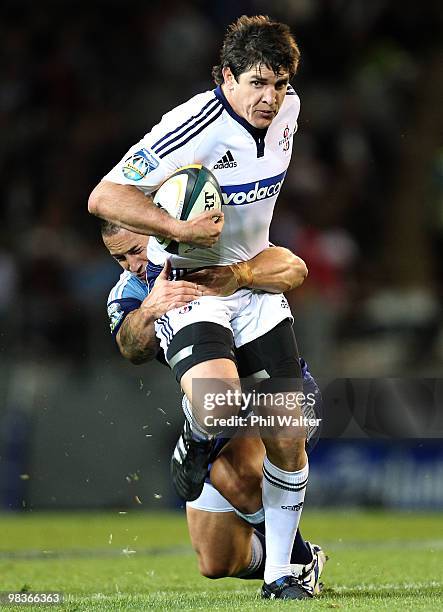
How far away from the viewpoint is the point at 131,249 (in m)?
7.30

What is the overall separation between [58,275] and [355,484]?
11.8 feet

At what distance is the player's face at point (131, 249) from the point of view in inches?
285

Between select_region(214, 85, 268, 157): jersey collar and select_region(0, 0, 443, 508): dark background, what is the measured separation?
16.0ft

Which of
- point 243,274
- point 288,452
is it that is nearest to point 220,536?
point 288,452

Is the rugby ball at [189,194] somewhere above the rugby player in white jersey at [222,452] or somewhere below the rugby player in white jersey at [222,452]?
above

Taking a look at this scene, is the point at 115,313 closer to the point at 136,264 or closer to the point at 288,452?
the point at 136,264

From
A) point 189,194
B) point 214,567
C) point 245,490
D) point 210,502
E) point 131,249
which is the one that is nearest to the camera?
point 189,194

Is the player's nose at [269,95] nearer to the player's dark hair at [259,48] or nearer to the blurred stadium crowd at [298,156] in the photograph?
the player's dark hair at [259,48]

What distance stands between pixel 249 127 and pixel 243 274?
2.39ft

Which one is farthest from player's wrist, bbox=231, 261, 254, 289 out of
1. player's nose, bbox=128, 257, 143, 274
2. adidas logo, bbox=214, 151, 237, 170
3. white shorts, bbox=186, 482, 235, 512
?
white shorts, bbox=186, 482, 235, 512

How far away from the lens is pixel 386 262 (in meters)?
14.2

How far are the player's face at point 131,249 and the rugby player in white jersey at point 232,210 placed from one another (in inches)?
26.6

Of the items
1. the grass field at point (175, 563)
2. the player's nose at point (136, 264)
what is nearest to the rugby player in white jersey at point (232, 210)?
the grass field at point (175, 563)

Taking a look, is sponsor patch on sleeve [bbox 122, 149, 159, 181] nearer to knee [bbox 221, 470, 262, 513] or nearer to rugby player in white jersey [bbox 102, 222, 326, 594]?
rugby player in white jersey [bbox 102, 222, 326, 594]
